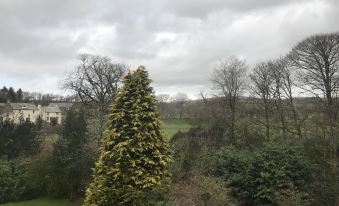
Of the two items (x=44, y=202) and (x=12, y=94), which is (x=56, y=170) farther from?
(x=12, y=94)

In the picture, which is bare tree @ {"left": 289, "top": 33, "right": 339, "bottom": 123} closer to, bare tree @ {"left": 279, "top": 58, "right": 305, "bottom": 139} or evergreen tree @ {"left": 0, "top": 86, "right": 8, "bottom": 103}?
bare tree @ {"left": 279, "top": 58, "right": 305, "bottom": 139}

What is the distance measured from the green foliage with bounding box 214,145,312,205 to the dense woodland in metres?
0.06

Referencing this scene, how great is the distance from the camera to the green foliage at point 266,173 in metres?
20.2

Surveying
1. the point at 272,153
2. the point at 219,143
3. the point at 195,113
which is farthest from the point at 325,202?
the point at 195,113

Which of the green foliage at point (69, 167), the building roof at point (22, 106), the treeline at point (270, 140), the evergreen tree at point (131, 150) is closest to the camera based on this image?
the evergreen tree at point (131, 150)

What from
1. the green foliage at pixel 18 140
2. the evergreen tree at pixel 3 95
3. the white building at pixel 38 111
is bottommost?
the green foliage at pixel 18 140

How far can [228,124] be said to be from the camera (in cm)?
3153

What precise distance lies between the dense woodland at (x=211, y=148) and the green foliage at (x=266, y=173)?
0.20ft

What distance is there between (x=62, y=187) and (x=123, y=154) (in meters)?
10.7

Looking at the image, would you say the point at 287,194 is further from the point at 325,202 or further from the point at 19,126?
the point at 19,126

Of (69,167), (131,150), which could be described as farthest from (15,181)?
(131,150)

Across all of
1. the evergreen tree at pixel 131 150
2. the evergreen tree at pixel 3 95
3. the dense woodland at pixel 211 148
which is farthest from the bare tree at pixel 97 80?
the evergreen tree at pixel 3 95

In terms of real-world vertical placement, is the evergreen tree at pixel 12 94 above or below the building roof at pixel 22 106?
above

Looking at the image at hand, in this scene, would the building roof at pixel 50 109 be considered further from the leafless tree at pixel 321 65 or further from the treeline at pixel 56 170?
the leafless tree at pixel 321 65
